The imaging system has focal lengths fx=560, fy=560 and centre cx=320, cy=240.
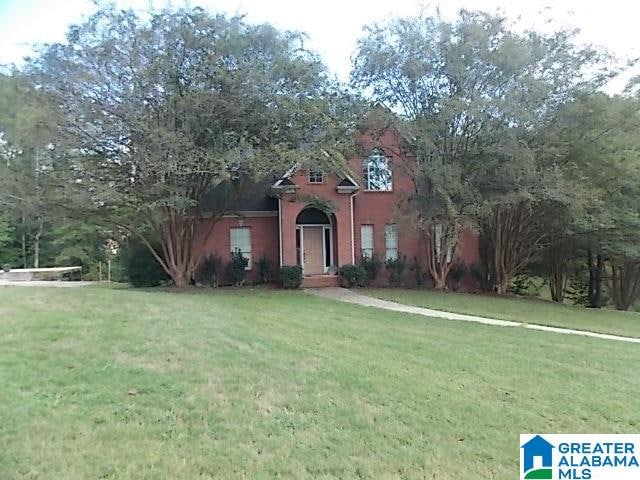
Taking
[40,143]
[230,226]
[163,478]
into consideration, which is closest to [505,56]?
[230,226]

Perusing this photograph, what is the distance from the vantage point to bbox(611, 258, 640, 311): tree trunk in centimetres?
2726

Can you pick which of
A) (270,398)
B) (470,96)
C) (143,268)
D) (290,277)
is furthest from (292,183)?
(270,398)

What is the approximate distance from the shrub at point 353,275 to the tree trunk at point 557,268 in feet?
33.0

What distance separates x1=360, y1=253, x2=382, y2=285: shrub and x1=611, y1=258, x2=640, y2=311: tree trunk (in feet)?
41.0

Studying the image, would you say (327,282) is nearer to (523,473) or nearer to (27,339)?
(27,339)

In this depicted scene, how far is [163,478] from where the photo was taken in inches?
155

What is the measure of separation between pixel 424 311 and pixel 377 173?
347 inches

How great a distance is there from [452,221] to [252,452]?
15.4 metres

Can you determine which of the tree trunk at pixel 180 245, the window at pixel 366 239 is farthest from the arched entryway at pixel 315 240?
the tree trunk at pixel 180 245

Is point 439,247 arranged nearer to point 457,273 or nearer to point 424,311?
point 457,273

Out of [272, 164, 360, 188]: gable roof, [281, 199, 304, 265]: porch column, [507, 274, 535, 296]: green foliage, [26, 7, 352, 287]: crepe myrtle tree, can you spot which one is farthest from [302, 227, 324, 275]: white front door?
[507, 274, 535, 296]: green foliage

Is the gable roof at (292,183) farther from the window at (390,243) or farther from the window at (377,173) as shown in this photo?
the window at (390,243)

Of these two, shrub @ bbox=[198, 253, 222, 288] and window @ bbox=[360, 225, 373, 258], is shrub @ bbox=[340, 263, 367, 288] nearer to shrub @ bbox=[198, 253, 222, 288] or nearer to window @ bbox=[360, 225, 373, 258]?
window @ bbox=[360, 225, 373, 258]

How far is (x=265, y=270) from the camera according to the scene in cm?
2219
